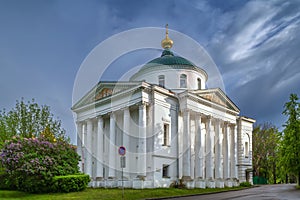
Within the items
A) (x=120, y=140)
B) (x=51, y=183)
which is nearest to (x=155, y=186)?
(x=120, y=140)

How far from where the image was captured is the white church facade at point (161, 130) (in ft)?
85.4

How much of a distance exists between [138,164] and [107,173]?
18.6 feet

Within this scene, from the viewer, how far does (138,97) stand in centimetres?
2603

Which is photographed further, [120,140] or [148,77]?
[148,77]

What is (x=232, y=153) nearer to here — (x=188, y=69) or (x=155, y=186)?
(x=188, y=69)

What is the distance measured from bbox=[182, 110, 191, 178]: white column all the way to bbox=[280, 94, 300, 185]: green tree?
8.07 metres

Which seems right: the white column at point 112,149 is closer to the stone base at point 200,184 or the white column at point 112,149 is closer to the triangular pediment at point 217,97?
the stone base at point 200,184

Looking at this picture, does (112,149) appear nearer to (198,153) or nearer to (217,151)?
(198,153)

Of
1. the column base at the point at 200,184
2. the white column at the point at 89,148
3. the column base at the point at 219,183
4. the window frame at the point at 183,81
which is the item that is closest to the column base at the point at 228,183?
the column base at the point at 219,183

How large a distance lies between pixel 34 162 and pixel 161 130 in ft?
35.1

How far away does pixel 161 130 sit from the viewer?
26.8 metres

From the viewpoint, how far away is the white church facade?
2602 centimetres

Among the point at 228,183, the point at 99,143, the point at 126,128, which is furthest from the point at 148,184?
the point at 228,183

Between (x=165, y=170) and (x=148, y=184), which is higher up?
(x=165, y=170)
